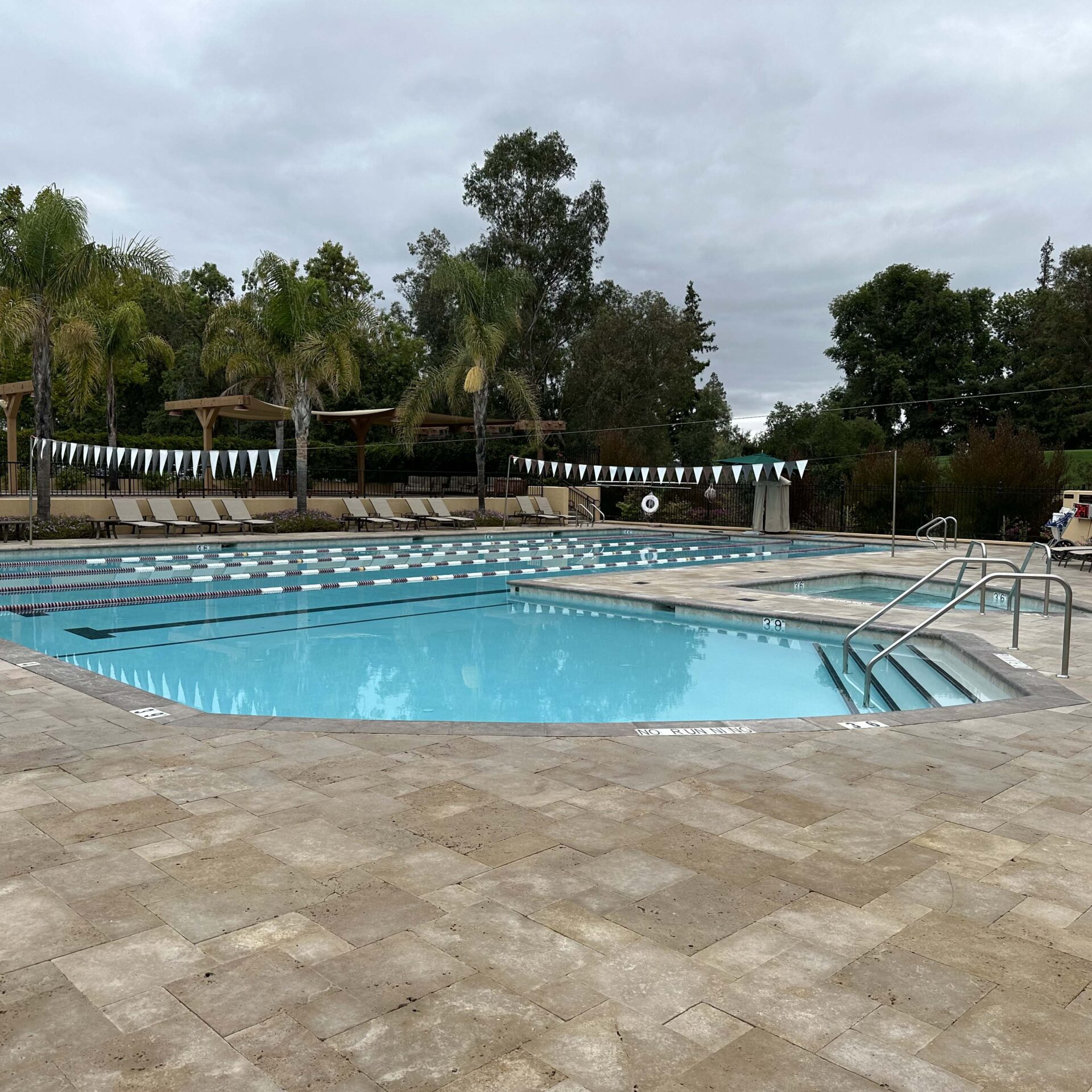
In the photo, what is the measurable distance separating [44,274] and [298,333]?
564 cm

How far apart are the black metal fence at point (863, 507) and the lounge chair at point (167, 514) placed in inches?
570

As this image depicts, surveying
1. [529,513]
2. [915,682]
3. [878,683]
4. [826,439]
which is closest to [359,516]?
[529,513]

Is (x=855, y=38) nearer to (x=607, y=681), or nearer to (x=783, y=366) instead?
(x=607, y=681)

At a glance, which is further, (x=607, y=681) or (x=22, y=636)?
(x=22, y=636)

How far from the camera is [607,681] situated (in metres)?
8.53

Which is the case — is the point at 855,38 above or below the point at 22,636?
above

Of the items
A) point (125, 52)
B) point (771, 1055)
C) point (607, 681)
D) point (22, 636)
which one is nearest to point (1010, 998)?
point (771, 1055)

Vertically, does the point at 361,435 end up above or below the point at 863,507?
above

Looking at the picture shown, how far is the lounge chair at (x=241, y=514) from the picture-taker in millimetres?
21312

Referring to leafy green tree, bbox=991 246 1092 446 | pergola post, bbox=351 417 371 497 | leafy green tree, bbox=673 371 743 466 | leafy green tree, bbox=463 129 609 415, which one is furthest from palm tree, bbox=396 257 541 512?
leafy green tree, bbox=991 246 1092 446

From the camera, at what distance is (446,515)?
84.8 ft

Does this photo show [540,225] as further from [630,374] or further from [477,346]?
[477,346]

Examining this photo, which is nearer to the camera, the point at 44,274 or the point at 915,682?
the point at 915,682

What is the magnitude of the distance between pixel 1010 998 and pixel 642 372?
119 feet
